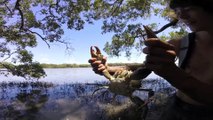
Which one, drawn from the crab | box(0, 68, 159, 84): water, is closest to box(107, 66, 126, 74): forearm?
the crab

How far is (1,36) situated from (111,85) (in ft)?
61.3

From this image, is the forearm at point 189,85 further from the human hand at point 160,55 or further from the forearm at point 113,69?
the forearm at point 113,69

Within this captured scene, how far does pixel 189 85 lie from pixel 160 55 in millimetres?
253

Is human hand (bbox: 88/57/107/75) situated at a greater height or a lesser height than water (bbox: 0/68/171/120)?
greater

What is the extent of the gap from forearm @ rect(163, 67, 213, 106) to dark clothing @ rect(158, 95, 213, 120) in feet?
1.08

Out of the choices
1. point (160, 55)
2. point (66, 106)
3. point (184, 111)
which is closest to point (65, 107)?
point (66, 106)

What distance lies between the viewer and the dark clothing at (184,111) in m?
2.23

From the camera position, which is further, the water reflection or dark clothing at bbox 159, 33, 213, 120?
the water reflection

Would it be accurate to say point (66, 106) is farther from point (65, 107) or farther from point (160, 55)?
point (160, 55)

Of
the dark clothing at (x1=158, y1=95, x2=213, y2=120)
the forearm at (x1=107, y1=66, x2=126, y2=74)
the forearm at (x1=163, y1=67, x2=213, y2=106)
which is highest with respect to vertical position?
the forearm at (x1=107, y1=66, x2=126, y2=74)

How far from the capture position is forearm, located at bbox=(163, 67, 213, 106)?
5.87ft

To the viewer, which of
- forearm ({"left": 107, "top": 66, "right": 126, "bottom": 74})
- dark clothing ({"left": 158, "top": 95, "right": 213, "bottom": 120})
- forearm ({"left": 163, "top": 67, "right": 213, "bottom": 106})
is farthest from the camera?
forearm ({"left": 107, "top": 66, "right": 126, "bottom": 74})

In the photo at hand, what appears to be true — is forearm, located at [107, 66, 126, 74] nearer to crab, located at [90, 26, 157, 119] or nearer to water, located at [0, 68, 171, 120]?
crab, located at [90, 26, 157, 119]

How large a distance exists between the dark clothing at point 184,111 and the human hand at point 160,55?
61 centimetres
